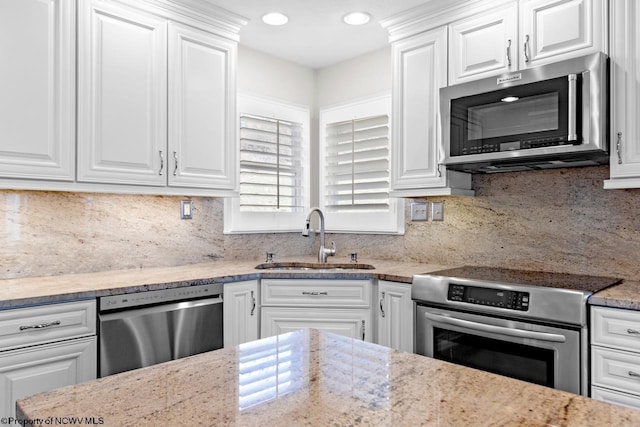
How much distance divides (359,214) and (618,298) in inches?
77.5

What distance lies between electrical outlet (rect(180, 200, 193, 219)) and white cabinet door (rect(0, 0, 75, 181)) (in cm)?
83

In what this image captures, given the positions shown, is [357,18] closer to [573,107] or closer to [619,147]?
[573,107]

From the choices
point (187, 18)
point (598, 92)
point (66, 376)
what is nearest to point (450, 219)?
point (598, 92)

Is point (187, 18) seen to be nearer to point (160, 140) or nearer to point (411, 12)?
point (160, 140)

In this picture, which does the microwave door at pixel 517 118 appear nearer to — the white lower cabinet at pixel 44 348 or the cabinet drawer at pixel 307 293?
the cabinet drawer at pixel 307 293

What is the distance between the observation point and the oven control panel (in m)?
2.05

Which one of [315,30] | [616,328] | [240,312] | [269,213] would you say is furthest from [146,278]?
[616,328]

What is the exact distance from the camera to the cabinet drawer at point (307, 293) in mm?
2701

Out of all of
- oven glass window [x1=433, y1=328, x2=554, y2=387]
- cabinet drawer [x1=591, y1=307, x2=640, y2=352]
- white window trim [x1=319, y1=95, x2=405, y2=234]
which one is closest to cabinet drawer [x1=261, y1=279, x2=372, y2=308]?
oven glass window [x1=433, y1=328, x2=554, y2=387]

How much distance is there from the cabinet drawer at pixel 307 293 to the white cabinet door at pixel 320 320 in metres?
0.04

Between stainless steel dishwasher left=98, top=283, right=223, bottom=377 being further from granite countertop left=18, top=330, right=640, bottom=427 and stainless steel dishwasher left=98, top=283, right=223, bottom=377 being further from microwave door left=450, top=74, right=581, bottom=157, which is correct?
microwave door left=450, top=74, right=581, bottom=157

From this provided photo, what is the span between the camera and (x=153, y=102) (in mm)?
2559

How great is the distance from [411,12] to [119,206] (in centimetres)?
212

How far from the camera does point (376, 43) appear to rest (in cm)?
335
